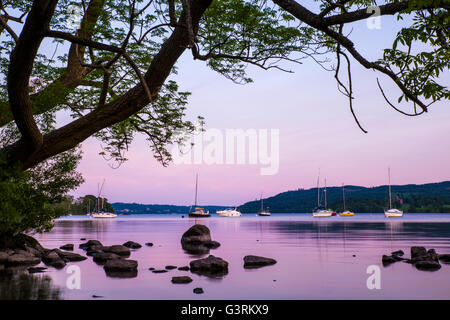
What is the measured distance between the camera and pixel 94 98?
752 inches

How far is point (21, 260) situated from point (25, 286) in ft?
21.0

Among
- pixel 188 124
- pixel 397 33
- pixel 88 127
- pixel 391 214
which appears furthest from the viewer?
pixel 391 214

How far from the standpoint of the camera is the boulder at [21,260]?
19.5 metres

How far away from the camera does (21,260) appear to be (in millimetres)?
19906

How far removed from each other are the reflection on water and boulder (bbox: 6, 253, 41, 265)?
2.19m

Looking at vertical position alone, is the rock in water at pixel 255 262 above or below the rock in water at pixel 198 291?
below

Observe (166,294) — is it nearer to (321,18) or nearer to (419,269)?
(321,18)

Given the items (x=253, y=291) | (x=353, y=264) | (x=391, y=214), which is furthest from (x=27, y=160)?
(x=391, y=214)

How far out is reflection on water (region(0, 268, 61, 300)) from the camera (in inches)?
502

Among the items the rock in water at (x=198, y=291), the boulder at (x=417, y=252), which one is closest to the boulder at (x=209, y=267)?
the rock in water at (x=198, y=291)

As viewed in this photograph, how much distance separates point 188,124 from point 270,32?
774 centimetres

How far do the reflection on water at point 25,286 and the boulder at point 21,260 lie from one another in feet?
7.18

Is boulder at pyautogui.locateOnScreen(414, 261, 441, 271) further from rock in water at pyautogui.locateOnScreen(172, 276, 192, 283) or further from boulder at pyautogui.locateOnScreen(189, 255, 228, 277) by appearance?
rock in water at pyautogui.locateOnScreen(172, 276, 192, 283)

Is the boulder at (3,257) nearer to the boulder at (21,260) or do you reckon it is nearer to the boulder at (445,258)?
the boulder at (21,260)
